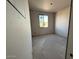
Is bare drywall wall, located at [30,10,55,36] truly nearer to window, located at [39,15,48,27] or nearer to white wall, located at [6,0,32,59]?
window, located at [39,15,48,27]

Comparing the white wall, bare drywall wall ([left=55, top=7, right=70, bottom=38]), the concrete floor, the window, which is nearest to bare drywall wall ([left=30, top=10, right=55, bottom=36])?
the window

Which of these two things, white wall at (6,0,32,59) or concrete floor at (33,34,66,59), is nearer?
white wall at (6,0,32,59)

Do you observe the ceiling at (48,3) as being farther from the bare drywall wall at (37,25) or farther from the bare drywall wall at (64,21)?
the bare drywall wall at (37,25)

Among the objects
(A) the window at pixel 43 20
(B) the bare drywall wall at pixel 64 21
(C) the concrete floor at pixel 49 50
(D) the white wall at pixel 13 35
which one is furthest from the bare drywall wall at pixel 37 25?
(D) the white wall at pixel 13 35

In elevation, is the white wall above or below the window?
below

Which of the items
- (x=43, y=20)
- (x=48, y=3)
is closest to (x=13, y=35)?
(x=48, y=3)

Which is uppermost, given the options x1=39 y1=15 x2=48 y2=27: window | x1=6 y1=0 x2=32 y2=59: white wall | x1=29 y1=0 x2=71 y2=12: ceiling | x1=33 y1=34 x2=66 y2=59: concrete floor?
x1=29 y1=0 x2=71 y2=12: ceiling

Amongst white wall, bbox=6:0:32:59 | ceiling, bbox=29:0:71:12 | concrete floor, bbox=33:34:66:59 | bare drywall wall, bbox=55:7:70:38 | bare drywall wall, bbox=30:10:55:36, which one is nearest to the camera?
white wall, bbox=6:0:32:59

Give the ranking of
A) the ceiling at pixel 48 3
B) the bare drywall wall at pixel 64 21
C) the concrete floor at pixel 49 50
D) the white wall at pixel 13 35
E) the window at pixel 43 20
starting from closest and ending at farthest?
the white wall at pixel 13 35 → the concrete floor at pixel 49 50 → the ceiling at pixel 48 3 → the bare drywall wall at pixel 64 21 → the window at pixel 43 20
